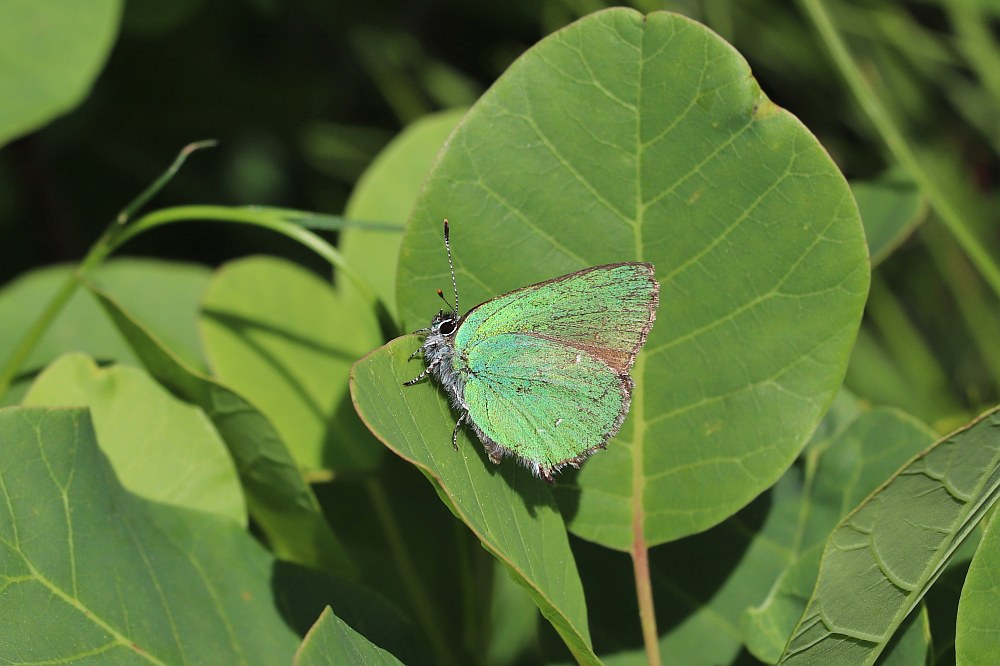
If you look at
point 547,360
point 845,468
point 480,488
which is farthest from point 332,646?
point 845,468

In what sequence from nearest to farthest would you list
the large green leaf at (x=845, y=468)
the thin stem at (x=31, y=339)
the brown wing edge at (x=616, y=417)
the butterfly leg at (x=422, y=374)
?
the butterfly leg at (x=422, y=374) < the brown wing edge at (x=616, y=417) < the large green leaf at (x=845, y=468) < the thin stem at (x=31, y=339)

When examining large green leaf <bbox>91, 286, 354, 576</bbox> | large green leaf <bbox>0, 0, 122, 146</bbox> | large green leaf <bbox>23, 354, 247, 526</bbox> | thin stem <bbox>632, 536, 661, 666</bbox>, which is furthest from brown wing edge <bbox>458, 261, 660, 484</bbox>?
large green leaf <bbox>0, 0, 122, 146</bbox>

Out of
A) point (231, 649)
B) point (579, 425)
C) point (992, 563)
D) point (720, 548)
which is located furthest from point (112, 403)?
point (992, 563)

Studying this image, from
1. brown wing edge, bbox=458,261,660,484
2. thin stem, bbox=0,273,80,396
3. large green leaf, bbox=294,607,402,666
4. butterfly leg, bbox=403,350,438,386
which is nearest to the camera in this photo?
large green leaf, bbox=294,607,402,666

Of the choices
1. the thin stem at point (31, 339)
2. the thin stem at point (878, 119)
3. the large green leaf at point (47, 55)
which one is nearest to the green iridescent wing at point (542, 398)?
the thin stem at point (31, 339)

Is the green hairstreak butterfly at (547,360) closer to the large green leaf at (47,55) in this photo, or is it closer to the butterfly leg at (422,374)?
the butterfly leg at (422,374)

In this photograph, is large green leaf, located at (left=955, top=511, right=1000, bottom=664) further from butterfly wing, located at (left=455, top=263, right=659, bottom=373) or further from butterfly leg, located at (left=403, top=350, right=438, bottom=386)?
butterfly leg, located at (left=403, top=350, right=438, bottom=386)

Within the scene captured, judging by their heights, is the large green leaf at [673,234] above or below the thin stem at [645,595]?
above

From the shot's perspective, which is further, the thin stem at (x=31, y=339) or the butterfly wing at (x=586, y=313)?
the thin stem at (x=31, y=339)
